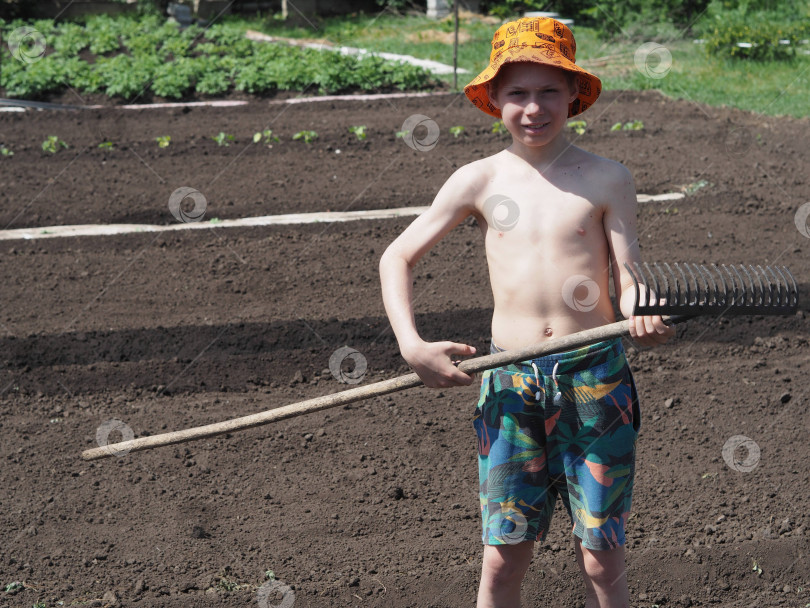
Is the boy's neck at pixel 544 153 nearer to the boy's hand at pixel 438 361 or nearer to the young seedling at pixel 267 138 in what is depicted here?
the boy's hand at pixel 438 361

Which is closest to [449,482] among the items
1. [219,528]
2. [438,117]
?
[219,528]

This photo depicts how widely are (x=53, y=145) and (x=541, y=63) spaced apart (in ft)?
25.5

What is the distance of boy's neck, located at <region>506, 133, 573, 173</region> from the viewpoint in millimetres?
2377

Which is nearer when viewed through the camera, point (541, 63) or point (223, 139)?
point (541, 63)

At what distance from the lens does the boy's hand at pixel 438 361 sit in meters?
2.24

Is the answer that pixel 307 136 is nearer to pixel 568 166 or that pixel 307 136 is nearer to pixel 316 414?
pixel 316 414

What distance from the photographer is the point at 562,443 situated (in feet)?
7.76

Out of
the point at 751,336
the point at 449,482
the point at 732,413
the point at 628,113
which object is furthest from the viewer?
the point at 628,113

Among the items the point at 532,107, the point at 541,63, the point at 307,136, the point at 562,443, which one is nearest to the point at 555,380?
the point at 562,443

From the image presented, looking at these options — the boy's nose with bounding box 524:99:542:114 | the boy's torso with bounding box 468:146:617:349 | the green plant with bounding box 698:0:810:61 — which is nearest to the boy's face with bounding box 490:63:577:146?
the boy's nose with bounding box 524:99:542:114

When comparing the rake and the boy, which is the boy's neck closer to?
the boy

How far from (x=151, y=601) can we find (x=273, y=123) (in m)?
7.42

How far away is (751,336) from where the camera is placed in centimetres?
500

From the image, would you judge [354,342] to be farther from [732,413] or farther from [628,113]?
[628,113]
